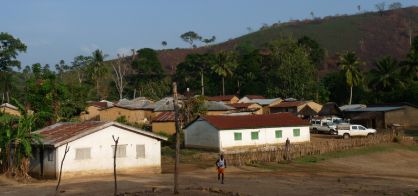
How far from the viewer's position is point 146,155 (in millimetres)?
36781

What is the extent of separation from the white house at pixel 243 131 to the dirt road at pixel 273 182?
723 cm

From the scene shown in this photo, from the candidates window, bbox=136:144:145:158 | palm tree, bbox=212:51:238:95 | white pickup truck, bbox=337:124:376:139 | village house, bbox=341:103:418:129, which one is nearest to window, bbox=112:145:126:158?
window, bbox=136:144:145:158

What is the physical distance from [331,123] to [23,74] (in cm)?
8253

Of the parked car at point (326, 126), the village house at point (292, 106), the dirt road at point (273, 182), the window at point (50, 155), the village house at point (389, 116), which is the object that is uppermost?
the village house at point (292, 106)

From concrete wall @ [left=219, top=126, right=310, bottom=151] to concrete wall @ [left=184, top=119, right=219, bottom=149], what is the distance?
0.71m

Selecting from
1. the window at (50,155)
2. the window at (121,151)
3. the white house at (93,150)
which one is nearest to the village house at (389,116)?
the white house at (93,150)

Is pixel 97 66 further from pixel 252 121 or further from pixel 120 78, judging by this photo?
pixel 252 121

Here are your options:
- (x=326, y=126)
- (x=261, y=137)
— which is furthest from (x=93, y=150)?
(x=326, y=126)

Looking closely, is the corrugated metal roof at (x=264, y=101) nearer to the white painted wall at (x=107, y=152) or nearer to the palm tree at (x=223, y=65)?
the palm tree at (x=223, y=65)

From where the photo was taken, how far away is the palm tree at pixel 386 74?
276ft

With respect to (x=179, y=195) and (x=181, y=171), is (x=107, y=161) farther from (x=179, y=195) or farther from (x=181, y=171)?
(x=179, y=195)

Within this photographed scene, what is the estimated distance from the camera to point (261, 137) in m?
50.7

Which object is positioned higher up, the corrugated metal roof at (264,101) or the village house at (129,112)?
the corrugated metal roof at (264,101)

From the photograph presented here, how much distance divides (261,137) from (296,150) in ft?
21.6
